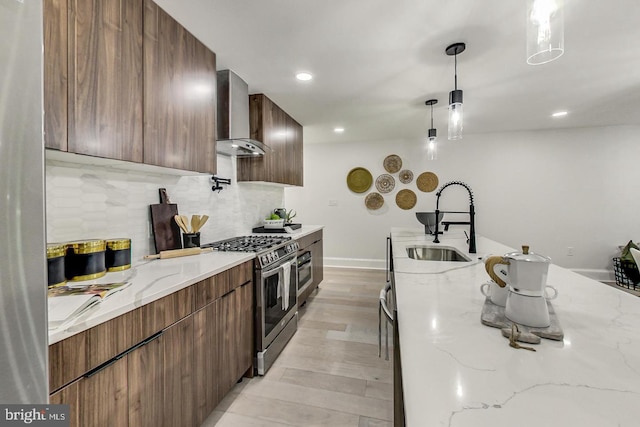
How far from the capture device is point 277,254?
2271 millimetres

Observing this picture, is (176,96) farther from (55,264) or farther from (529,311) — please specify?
(529,311)

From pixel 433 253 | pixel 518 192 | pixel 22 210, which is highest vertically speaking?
pixel 518 192

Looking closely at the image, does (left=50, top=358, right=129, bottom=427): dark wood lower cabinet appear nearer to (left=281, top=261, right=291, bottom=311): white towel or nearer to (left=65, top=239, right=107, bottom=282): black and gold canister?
(left=65, top=239, right=107, bottom=282): black and gold canister

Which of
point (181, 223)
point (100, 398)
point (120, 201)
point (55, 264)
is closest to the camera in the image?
point (100, 398)

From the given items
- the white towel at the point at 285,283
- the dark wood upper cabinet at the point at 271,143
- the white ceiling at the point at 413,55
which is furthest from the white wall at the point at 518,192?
the white towel at the point at 285,283

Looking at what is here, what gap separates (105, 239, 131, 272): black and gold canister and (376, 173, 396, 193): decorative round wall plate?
4246 millimetres

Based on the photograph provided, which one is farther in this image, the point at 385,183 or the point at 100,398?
the point at 385,183

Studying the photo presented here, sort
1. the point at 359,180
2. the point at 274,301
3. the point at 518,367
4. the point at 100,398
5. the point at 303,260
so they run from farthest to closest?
the point at 359,180, the point at 303,260, the point at 274,301, the point at 100,398, the point at 518,367

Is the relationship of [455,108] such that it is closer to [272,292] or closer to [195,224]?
[272,292]

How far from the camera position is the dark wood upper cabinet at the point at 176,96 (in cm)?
151

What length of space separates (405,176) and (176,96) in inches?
161

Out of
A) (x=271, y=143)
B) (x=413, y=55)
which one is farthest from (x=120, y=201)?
(x=413, y=55)

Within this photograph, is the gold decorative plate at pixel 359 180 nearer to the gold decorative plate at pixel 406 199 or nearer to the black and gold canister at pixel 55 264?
the gold decorative plate at pixel 406 199

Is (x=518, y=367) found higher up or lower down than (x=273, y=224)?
lower down
